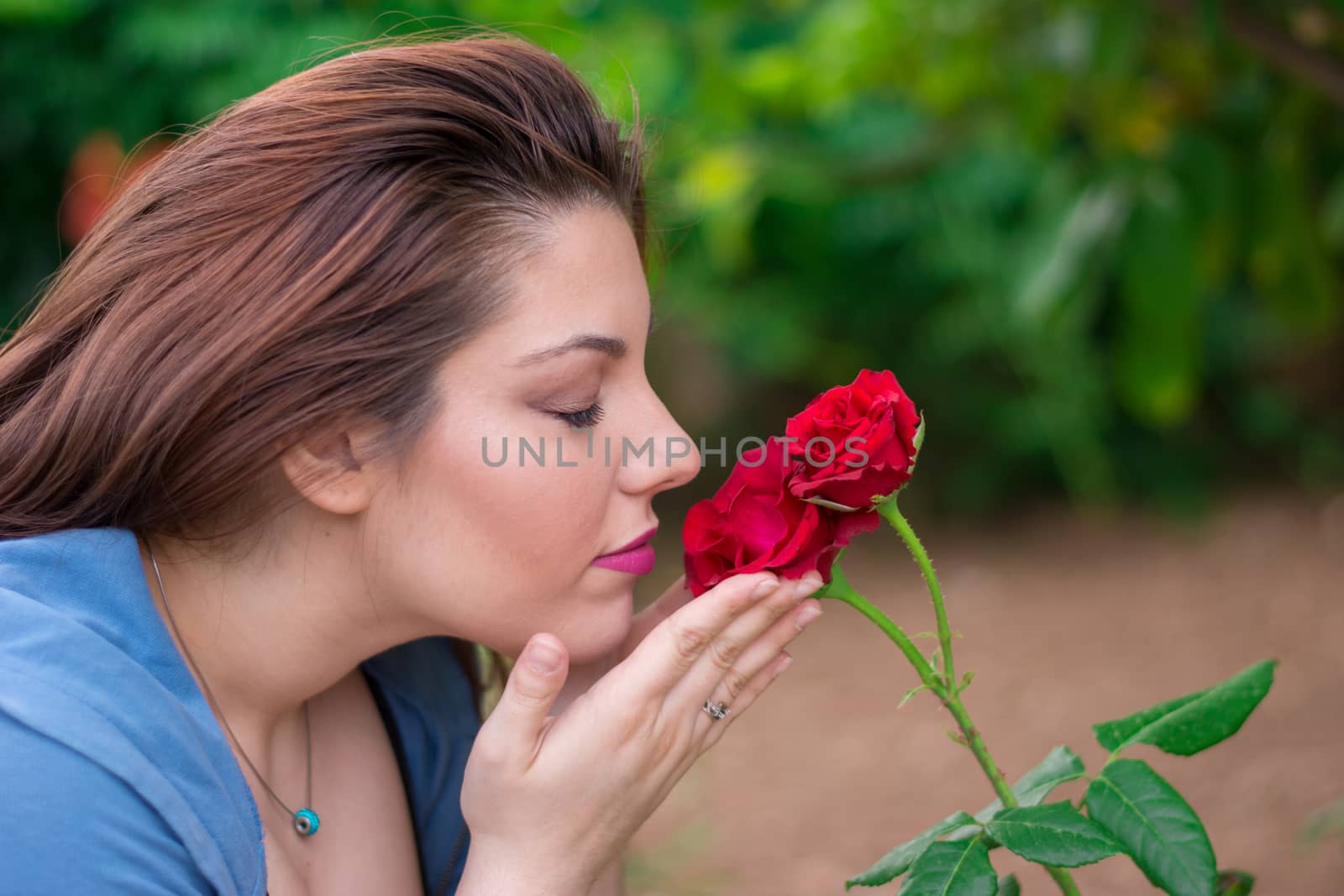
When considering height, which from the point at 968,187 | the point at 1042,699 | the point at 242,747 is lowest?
the point at 1042,699

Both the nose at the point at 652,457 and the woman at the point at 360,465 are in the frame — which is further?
the nose at the point at 652,457

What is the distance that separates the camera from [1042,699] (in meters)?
4.59

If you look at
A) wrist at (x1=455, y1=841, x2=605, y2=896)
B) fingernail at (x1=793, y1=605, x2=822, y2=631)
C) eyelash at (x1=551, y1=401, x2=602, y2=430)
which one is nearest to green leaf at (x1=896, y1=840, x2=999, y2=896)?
fingernail at (x1=793, y1=605, x2=822, y2=631)

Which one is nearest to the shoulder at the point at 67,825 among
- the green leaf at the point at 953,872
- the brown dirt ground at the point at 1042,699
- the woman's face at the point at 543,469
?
the woman's face at the point at 543,469

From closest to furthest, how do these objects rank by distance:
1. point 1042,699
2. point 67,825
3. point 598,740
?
point 67,825, point 598,740, point 1042,699

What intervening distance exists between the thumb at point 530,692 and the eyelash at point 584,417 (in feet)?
0.85

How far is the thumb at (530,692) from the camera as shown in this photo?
4.50 feet

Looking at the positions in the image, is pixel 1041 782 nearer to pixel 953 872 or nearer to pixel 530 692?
pixel 953 872

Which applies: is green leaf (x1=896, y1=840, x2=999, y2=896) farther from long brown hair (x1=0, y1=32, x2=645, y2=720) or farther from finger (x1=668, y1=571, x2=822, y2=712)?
long brown hair (x1=0, y1=32, x2=645, y2=720)

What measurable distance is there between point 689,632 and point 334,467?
475 mm

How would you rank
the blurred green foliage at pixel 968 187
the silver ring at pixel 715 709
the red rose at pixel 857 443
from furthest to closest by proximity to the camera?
the blurred green foliage at pixel 968 187, the silver ring at pixel 715 709, the red rose at pixel 857 443

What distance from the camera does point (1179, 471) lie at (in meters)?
6.54

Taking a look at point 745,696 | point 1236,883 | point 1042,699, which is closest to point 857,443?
point 745,696

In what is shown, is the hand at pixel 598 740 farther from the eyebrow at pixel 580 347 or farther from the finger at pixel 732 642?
the eyebrow at pixel 580 347
